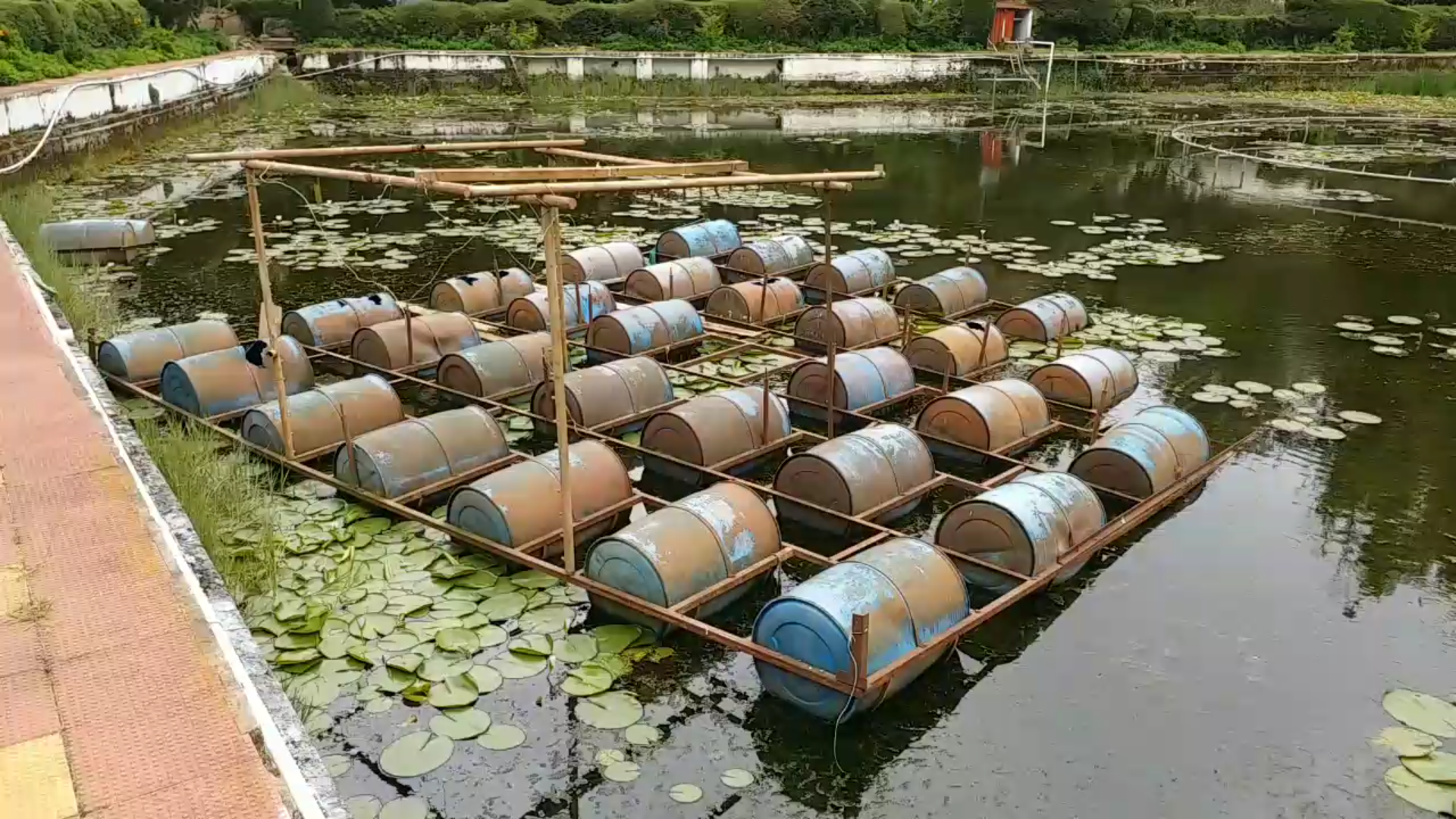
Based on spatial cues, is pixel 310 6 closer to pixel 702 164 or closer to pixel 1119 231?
pixel 1119 231

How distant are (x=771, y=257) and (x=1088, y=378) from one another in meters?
5.06

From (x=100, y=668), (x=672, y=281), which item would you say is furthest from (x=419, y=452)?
(x=672, y=281)

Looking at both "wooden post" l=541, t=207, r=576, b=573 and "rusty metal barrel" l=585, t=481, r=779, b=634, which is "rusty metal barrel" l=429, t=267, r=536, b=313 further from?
"rusty metal barrel" l=585, t=481, r=779, b=634

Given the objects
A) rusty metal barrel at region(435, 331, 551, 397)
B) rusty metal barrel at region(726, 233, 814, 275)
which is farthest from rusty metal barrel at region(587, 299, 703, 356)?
rusty metal barrel at region(726, 233, 814, 275)

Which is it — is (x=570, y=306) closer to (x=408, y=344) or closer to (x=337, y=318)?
(x=408, y=344)

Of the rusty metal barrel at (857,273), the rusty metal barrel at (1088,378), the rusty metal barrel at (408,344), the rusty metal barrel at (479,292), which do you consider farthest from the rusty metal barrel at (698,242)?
the rusty metal barrel at (1088,378)

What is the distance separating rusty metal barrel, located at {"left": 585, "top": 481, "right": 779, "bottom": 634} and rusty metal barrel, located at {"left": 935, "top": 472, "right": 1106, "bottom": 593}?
118 centimetres

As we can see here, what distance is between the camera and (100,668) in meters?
4.57

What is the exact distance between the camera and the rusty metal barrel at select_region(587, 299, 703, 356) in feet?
34.4

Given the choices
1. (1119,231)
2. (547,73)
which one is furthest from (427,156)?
(1119,231)

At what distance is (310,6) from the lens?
38.5 meters

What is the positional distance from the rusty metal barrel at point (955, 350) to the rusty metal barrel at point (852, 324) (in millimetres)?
565

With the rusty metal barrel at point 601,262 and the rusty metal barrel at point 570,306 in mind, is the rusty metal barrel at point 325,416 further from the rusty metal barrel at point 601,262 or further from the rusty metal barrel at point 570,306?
the rusty metal barrel at point 601,262

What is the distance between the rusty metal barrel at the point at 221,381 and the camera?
347 inches
